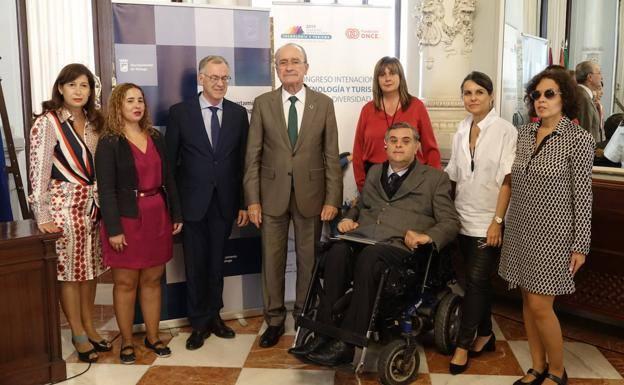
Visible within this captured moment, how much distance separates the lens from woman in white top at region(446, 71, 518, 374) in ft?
9.23

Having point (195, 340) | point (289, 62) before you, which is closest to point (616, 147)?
point (289, 62)

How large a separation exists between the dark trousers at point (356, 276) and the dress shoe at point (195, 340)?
2.91 feet

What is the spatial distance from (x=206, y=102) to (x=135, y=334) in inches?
56.6

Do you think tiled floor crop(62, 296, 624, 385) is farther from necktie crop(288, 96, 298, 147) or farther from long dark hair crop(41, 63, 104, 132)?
long dark hair crop(41, 63, 104, 132)

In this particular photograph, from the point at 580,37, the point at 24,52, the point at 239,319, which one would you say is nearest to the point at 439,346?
the point at 239,319

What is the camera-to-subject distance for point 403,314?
285 cm

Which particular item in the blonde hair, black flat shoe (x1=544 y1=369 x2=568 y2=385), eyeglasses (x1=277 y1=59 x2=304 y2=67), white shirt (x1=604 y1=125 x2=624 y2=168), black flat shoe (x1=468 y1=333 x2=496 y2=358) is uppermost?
eyeglasses (x1=277 y1=59 x2=304 y2=67)

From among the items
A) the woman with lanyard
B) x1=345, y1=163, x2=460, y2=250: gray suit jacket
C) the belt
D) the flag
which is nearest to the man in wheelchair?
x1=345, y1=163, x2=460, y2=250: gray suit jacket

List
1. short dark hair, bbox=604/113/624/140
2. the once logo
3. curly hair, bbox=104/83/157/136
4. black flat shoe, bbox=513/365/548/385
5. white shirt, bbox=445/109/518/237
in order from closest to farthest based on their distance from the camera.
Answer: black flat shoe, bbox=513/365/548/385, white shirt, bbox=445/109/518/237, curly hair, bbox=104/83/157/136, short dark hair, bbox=604/113/624/140, the once logo

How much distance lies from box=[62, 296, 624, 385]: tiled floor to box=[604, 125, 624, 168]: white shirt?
1033 mm

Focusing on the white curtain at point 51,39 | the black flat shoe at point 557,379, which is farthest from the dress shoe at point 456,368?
the white curtain at point 51,39

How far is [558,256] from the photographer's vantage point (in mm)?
2434

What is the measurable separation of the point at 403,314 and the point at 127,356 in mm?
1444

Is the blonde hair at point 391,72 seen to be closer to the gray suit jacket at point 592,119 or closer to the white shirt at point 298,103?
the white shirt at point 298,103
